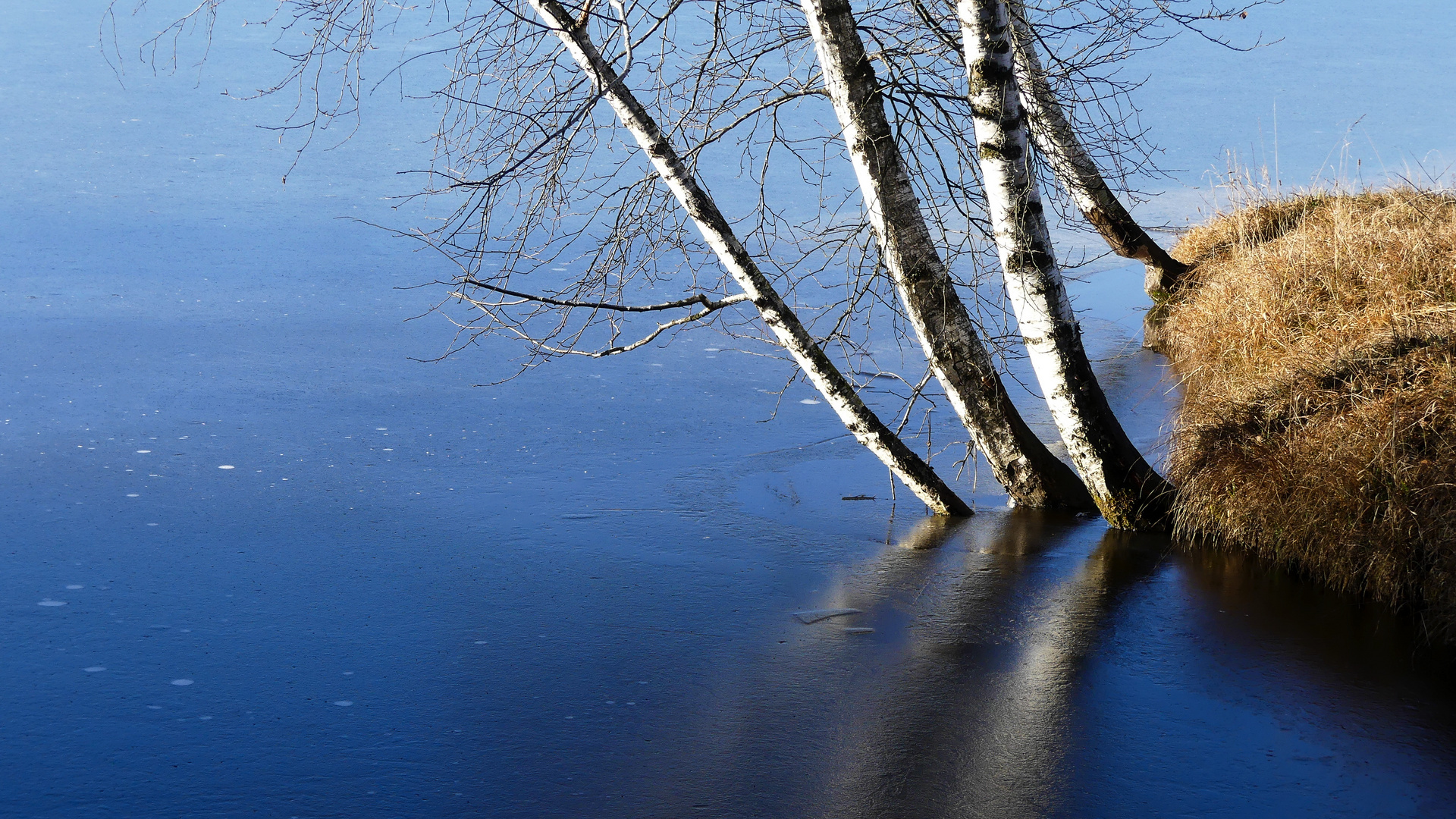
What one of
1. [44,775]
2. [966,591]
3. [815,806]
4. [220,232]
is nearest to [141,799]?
[44,775]

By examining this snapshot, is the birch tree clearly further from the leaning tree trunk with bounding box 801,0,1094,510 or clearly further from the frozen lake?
the frozen lake

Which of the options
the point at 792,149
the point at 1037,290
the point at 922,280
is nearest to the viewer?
the point at 1037,290

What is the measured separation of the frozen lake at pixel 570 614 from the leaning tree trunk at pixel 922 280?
0.26 m

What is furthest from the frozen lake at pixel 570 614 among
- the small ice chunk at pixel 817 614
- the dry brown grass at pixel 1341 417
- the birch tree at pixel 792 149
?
the birch tree at pixel 792 149

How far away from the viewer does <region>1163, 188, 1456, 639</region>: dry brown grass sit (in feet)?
15.3

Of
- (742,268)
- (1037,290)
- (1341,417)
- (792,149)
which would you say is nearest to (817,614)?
(742,268)

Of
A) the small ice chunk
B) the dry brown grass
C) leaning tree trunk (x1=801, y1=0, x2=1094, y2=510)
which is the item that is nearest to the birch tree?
leaning tree trunk (x1=801, y1=0, x2=1094, y2=510)

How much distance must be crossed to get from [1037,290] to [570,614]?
2.41 metres

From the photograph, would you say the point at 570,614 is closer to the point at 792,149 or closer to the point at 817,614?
the point at 817,614

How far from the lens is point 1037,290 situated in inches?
212

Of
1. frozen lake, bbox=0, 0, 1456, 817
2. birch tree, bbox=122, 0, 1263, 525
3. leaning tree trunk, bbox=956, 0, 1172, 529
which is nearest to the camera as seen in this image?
frozen lake, bbox=0, 0, 1456, 817

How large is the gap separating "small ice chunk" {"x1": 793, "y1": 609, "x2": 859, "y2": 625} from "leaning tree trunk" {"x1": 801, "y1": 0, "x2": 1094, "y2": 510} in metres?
1.51

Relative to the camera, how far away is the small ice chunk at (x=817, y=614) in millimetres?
4645

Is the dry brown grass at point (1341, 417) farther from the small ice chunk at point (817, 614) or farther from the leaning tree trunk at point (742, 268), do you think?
the small ice chunk at point (817, 614)
